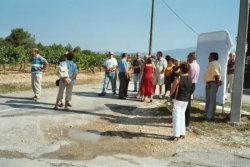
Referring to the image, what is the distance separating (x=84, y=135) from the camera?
5.99 m

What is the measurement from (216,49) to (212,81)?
3.86 feet

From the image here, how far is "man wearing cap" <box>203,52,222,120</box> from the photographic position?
23.6 feet

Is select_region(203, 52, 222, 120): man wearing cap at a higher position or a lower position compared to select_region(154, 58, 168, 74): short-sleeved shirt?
lower

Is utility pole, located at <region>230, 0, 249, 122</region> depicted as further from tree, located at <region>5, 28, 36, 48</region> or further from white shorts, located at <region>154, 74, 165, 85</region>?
tree, located at <region>5, 28, 36, 48</region>

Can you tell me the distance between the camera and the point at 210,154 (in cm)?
516

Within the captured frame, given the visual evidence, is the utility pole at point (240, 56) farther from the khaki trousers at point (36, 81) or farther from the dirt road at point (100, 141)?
the khaki trousers at point (36, 81)

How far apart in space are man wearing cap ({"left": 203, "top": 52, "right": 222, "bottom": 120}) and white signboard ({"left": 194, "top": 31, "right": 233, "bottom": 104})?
364 millimetres

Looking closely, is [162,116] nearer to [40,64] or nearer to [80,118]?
[80,118]

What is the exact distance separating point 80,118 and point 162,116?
90.1 inches

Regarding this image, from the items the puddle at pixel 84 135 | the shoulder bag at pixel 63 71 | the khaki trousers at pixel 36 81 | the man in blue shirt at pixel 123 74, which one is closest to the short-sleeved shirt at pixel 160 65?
the man in blue shirt at pixel 123 74

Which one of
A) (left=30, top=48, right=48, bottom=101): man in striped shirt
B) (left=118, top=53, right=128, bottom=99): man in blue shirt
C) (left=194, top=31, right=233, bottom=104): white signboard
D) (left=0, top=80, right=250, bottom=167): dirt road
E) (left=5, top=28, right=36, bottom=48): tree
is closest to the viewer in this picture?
(left=0, top=80, right=250, bottom=167): dirt road

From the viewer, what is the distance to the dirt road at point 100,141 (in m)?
4.65

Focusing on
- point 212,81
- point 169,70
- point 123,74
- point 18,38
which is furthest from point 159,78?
point 18,38

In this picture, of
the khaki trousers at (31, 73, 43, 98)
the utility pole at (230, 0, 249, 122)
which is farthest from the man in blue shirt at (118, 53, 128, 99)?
the utility pole at (230, 0, 249, 122)
